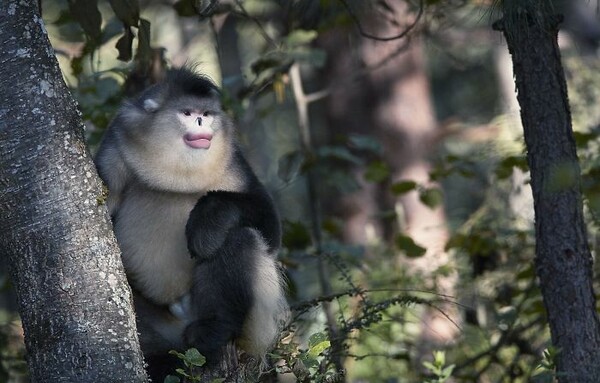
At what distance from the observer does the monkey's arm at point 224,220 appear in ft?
11.5

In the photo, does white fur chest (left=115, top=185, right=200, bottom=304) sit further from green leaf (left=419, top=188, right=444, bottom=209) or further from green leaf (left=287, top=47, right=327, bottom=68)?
green leaf (left=419, top=188, right=444, bottom=209)

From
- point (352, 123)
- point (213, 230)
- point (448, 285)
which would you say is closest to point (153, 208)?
point (213, 230)

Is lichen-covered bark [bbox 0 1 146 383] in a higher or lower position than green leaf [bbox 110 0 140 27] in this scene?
lower

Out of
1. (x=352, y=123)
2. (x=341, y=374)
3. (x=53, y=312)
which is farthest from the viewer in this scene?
(x=352, y=123)

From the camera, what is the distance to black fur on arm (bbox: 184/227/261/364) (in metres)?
3.47

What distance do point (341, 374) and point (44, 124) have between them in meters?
1.33

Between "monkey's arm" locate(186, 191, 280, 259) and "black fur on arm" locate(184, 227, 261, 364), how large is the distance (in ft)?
0.14

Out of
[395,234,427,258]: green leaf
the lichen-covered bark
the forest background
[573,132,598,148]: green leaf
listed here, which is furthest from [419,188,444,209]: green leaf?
the lichen-covered bark

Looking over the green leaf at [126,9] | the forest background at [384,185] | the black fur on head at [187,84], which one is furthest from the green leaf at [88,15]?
the black fur on head at [187,84]

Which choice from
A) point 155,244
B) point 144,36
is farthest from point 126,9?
point 155,244

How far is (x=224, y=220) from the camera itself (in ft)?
11.6

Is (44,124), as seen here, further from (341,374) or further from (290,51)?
(290,51)

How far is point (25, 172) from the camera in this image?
2.75 m

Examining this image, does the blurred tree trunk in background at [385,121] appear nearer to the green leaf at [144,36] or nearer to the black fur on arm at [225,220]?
the green leaf at [144,36]
